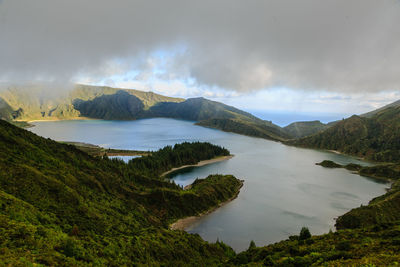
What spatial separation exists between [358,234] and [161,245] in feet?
119

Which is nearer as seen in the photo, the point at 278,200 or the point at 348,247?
the point at 348,247

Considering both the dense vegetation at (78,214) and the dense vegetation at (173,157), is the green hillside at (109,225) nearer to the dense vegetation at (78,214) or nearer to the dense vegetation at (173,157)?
the dense vegetation at (78,214)

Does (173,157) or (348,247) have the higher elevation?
(348,247)

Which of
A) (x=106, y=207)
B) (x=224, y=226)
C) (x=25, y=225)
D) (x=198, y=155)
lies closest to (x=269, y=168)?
(x=198, y=155)

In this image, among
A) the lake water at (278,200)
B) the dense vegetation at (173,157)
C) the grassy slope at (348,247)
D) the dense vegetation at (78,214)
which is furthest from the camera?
the dense vegetation at (173,157)

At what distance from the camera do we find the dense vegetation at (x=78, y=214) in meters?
23.3

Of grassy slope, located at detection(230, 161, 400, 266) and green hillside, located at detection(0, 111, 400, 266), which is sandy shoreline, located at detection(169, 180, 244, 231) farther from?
grassy slope, located at detection(230, 161, 400, 266)

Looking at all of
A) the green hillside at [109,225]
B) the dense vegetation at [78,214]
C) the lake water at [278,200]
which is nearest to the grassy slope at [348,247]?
the green hillside at [109,225]

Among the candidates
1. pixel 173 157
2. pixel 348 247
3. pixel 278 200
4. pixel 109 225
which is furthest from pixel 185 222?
pixel 173 157

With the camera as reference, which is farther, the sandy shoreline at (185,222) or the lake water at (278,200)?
the lake water at (278,200)

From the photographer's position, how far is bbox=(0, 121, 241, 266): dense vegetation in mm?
23344

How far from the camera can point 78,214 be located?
125 ft

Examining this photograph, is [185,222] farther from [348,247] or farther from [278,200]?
[348,247]

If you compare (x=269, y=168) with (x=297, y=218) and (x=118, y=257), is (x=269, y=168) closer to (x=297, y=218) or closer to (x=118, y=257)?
(x=297, y=218)
